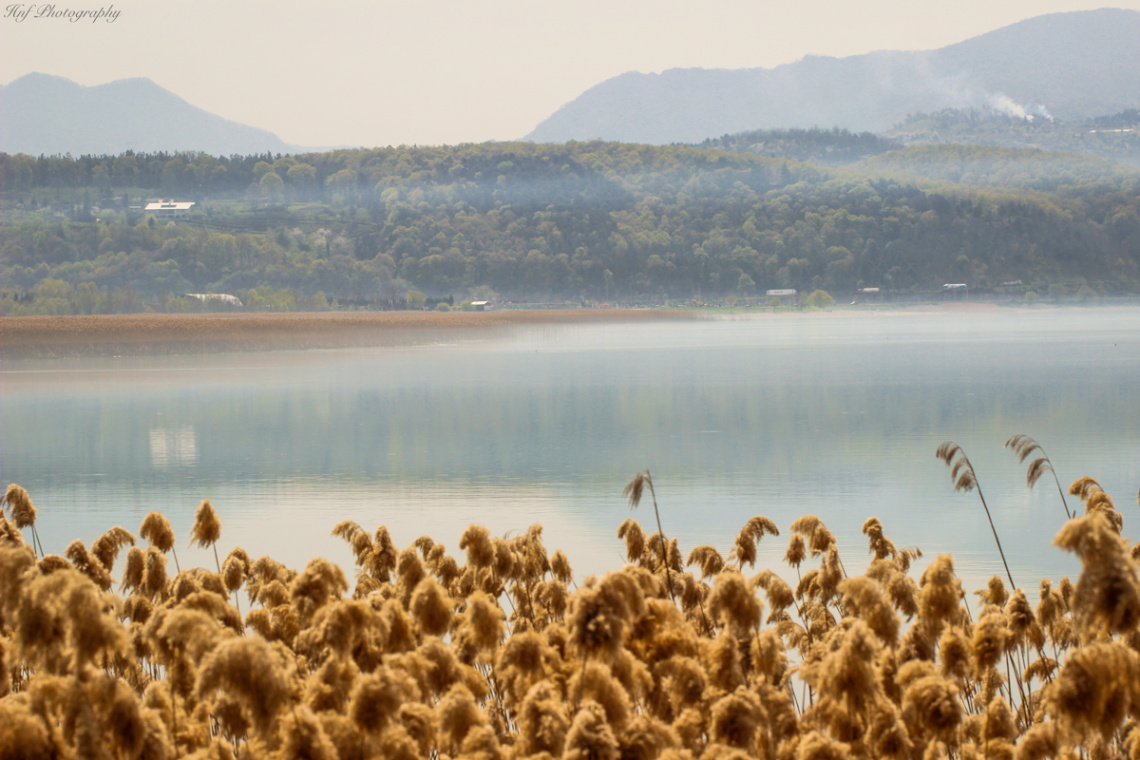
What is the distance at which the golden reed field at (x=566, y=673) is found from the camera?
256 centimetres

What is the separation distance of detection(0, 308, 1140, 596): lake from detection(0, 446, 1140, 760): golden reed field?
133 inches

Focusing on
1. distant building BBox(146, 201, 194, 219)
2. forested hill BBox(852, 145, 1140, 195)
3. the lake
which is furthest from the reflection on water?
forested hill BBox(852, 145, 1140, 195)

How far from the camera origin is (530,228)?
131875 mm

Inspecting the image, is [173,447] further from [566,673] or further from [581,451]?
[566,673]

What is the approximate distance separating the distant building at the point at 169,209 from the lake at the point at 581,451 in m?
116

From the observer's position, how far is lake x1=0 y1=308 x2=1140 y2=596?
925 centimetres

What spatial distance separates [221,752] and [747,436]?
12450 millimetres

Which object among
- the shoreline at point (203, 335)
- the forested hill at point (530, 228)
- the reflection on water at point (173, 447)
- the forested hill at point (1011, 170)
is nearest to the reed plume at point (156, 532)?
the reflection on water at point (173, 447)

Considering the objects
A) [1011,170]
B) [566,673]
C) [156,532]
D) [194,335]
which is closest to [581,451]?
[156,532]

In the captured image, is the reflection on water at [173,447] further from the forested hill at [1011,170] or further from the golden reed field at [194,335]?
the forested hill at [1011,170]

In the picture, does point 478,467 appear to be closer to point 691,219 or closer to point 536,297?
point 536,297

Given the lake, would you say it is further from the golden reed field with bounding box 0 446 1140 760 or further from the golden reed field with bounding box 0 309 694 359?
the golden reed field with bounding box 0 309 694 359

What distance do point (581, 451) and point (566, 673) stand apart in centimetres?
1054

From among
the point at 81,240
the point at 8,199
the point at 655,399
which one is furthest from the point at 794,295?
the point at 655,399
